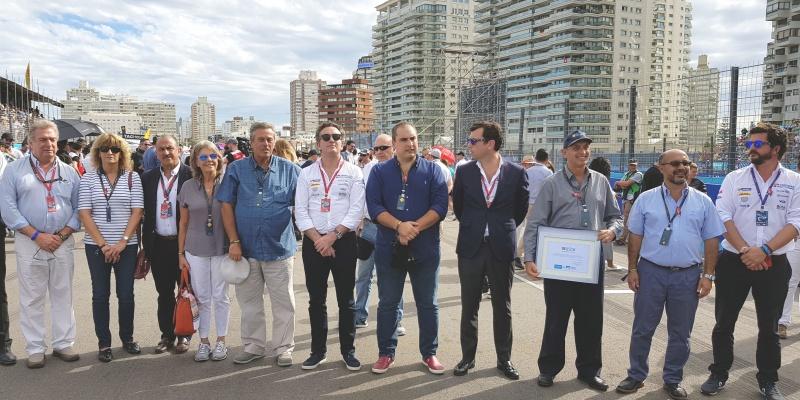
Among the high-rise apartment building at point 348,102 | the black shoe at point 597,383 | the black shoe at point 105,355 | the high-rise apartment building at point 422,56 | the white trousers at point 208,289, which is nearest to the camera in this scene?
the black shoe at point 597,383

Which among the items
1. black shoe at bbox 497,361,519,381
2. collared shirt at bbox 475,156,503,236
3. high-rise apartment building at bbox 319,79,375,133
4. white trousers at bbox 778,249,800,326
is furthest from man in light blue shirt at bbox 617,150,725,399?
high-rise apartment building at bbox 319,79,375,133

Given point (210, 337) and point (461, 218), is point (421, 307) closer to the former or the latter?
point (461, 218)

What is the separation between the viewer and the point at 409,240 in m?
4.49

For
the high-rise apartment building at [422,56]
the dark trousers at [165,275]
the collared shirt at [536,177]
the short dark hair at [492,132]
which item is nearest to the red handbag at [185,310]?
the dark trousers at [165,275]

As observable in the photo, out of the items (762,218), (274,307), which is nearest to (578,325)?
(762,218)

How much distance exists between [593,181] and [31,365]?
4784mm

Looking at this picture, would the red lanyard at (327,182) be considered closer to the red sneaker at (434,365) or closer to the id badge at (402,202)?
the id badge at (402,202)

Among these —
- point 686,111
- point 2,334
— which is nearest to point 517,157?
point 686,111

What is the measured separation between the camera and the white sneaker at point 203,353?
4.89 m

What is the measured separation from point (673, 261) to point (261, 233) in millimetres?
3198

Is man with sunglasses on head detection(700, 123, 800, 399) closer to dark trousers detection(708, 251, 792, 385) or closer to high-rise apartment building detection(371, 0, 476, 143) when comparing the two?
dark trousers detection(708, 251, 792, 385)

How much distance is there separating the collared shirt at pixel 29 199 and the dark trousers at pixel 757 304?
538cm

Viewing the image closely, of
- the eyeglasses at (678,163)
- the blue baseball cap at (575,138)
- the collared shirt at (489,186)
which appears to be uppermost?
the blue baseball cap at (575,138)

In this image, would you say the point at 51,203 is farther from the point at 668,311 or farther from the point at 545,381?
the point at 668,311
